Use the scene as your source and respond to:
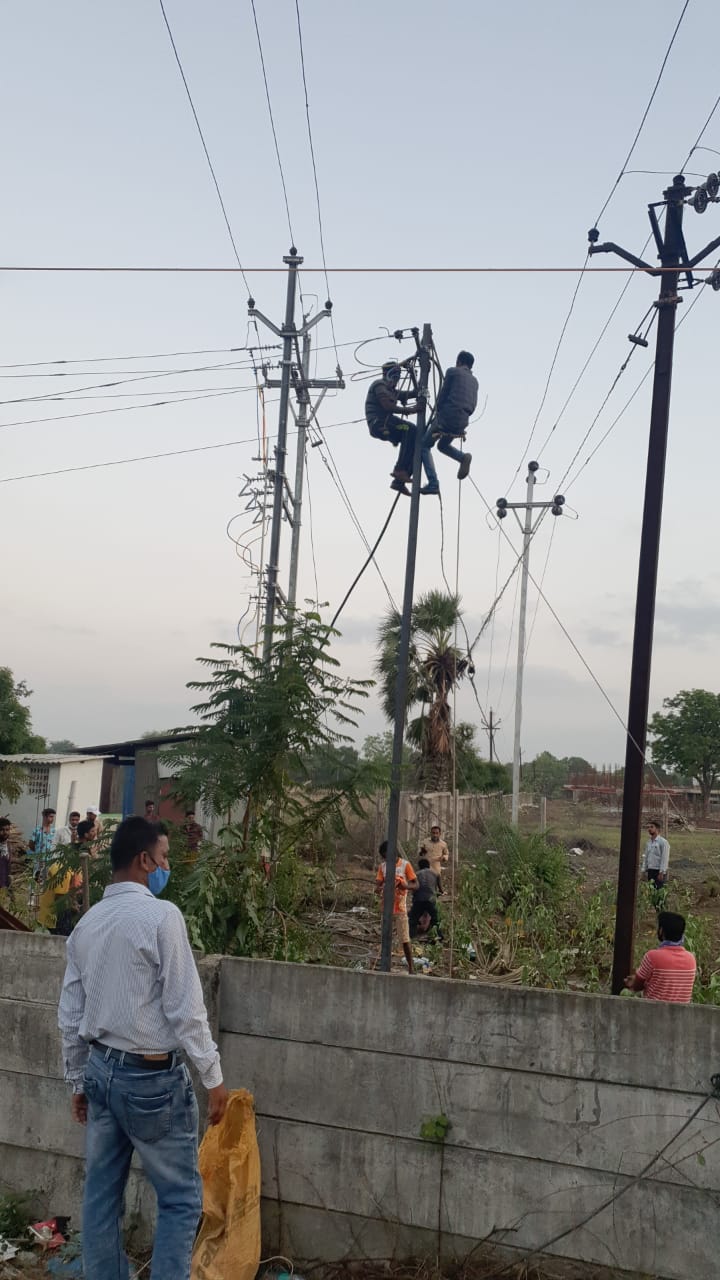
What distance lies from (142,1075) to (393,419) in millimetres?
6232

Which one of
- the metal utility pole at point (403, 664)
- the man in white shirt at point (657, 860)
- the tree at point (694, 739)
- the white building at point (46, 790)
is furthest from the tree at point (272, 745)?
the tree at point (694, 739)

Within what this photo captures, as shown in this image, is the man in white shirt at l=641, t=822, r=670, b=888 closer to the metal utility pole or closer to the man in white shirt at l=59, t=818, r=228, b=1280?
the metal utility pole

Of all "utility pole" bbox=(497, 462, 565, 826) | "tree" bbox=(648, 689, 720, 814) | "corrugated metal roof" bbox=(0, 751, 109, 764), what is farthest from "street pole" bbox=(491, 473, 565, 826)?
"tree" bbox=(648, 689, 720, 814)

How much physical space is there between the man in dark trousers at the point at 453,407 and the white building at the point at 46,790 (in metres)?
14.9

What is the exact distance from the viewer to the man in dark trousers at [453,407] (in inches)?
317

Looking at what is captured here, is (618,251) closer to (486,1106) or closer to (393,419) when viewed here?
(393,419)

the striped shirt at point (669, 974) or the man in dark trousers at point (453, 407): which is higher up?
the man in dark trousers at point (453, 407)

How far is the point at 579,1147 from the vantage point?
3.94m

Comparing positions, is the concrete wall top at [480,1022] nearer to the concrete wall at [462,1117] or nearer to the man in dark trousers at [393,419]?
the concrete wall at [462,1117]

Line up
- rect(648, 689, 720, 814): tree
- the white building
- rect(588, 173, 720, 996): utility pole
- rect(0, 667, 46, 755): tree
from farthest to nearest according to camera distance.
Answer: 1. rect(648, 689, 720, 814): tree
2. rect(0, 667, 46, 755): tree
3. the white building
4. rect(588, 173, 720, 996): utility pole

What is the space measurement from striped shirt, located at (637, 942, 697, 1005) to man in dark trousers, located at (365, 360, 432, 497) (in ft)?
14.4

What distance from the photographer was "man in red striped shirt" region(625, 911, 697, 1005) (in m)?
5.68

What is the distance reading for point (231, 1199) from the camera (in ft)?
13.3

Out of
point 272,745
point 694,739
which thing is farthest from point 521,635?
point 694,739
